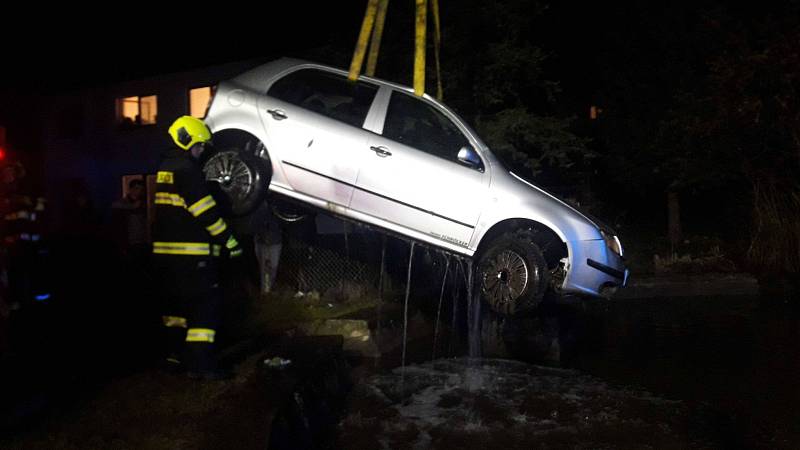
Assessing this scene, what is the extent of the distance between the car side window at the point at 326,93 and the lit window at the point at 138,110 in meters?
13.0

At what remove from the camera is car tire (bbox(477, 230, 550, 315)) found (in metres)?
5.93

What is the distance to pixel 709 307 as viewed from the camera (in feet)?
35.1

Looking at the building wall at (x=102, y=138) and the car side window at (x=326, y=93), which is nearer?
the car side window at (x=326, y=93)

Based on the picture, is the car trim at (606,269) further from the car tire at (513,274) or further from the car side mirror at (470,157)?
the car side mirror at (470,157)

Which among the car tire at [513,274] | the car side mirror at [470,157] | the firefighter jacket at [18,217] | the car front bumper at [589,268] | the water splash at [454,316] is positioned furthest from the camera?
the water splash at [454,316]

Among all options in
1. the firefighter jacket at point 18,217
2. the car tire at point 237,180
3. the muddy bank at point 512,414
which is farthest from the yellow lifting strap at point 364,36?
the firefighter jacket at point 18,217

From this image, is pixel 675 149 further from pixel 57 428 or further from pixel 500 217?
pixel 57 428

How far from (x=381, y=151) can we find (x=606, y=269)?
7.32ft

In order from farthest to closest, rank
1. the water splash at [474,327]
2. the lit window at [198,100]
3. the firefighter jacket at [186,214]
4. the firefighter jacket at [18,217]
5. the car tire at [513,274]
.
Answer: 1. the lit window at [198,100]
2. the water splash at [474,327]
3. the firefighter jacket at [18,217]
4. the car tire at [513,274]
5. the firefighter jacket at [186,214]

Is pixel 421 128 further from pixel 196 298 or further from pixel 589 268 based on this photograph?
pixel 196 298

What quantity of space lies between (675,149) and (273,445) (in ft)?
40.7

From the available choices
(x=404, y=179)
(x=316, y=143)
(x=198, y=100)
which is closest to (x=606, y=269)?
(x=404, y=179)

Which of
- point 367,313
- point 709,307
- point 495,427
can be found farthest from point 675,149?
point 495,427

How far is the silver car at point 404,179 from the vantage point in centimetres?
587
